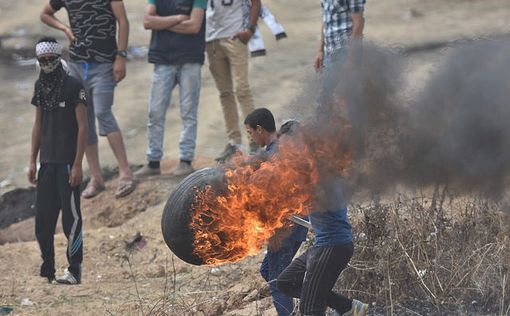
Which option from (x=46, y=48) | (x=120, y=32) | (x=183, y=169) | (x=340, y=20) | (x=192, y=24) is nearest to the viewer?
→ (x=46, y=48)

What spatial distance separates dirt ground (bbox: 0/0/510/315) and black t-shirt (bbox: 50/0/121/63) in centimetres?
153

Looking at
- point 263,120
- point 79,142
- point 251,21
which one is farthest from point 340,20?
point 263,120

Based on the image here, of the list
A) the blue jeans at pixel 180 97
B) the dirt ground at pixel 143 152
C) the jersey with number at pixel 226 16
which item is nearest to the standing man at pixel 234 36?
the jersey with number at pixel 226 16

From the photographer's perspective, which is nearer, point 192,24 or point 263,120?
point 263,120

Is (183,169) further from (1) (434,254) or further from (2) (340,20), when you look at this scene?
(1) (434,254)

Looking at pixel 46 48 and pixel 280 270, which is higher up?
pixel 46 48

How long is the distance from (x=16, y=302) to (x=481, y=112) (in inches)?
156

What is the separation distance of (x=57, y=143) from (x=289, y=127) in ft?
9.01

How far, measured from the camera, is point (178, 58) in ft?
32.8

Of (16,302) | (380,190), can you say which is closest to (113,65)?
(16,302)

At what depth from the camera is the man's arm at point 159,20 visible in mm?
9859

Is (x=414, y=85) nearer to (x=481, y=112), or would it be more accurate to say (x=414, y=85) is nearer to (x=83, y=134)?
(x=481, y=112)

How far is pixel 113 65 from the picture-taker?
988 cm

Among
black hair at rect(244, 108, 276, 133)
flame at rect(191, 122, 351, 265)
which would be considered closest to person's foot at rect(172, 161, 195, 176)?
black hair at rect(244, 108, 276, 133)
